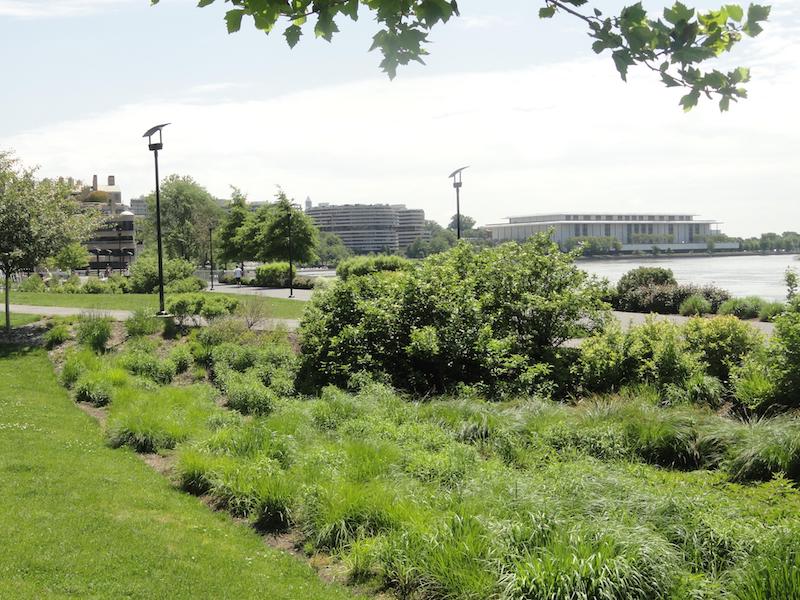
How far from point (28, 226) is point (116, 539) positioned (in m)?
14.7

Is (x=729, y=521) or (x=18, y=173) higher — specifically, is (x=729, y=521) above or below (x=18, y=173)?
below

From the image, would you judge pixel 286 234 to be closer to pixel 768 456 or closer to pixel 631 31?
pixel 768 456

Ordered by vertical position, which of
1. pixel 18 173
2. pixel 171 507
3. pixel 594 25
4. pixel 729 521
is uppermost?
pixel 18 173

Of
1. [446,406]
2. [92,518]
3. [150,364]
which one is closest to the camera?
[92,518]

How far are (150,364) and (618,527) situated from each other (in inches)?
456

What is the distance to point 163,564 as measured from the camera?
566 cm

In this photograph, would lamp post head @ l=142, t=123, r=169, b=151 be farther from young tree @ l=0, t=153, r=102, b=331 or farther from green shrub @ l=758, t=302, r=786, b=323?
green shrub @ l=758, t=302, r=786, b=323

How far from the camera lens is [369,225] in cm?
16362

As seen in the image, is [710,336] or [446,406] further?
[710,336]

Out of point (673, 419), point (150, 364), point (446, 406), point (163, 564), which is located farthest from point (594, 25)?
point (150, 364)

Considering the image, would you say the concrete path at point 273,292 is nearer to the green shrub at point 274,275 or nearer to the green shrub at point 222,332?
the green shrub at point 274,275

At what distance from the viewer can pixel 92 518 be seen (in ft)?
21.7

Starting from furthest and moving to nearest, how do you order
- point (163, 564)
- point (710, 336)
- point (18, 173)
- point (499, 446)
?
point (18, 173), point (710, 336), point (499, 446), point (163, 564)

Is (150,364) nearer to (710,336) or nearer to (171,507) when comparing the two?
(171,507)
